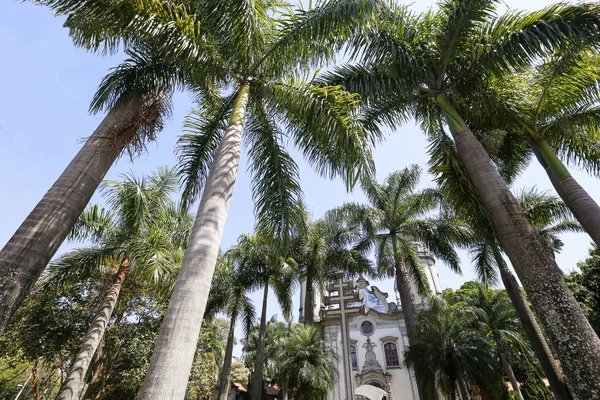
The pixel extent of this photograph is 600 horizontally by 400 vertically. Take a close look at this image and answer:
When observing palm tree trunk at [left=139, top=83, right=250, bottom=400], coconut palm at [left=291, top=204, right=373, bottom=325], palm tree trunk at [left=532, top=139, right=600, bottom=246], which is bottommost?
palm tree trunk at [left=139, top=83, right=250, bottom=400]

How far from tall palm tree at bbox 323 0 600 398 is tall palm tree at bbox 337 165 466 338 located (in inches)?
361

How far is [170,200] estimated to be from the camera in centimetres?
1191

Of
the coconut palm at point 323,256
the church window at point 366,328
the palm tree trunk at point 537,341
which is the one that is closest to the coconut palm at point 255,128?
the palm tree trunk at point 537,341

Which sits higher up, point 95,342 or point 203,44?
point 203,44

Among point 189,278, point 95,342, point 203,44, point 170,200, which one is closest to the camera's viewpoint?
point 189,278

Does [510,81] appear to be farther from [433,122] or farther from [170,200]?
[170,200]

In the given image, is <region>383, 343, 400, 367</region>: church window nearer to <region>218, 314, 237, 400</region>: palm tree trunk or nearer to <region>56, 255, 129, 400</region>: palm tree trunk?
<region>218, 314, 237, 400</region>: palm tree trunk

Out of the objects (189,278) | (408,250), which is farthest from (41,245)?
(408,250)

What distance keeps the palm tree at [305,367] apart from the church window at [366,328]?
17.7 m

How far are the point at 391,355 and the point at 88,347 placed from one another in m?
28.4

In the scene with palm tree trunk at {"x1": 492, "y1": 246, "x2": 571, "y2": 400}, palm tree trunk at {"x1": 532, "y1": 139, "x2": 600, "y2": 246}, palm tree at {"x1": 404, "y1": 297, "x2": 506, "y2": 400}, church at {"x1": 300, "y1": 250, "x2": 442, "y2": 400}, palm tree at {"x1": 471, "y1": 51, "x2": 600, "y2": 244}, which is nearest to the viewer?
palm tree trunk at {"x1": 532, "y1": 139, "x2": 600, "y2": 246}

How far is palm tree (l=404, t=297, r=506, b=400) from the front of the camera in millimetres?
10625

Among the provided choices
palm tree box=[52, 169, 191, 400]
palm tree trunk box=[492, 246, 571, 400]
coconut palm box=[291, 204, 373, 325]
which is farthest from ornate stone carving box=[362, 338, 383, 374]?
palm tree box=[52, 169, 191, 400]

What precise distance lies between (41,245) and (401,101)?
7.94 m
